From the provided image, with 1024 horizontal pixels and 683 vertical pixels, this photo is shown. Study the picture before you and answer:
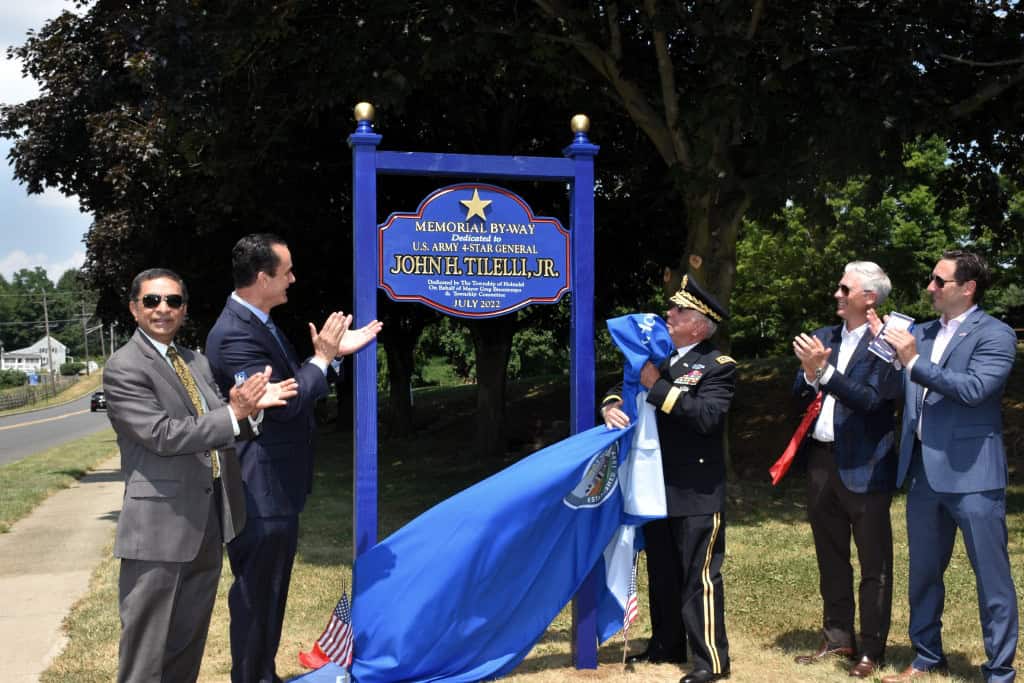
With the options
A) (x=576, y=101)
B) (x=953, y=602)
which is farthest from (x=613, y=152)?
(x=953, y=602)

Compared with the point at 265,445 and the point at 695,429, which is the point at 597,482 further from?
the point at 265,445

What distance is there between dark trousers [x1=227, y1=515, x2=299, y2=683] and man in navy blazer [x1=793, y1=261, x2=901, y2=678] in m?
2.91

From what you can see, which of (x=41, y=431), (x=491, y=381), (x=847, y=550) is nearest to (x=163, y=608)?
(x=847, y=550)

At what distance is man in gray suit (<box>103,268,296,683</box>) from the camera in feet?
13.6

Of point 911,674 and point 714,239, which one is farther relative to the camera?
point 714,239

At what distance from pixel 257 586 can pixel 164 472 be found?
3.04 ft

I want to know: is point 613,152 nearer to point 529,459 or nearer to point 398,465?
point 398,465

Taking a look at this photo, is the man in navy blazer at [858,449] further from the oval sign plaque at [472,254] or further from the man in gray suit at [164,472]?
the man in gray suit at [164,472]

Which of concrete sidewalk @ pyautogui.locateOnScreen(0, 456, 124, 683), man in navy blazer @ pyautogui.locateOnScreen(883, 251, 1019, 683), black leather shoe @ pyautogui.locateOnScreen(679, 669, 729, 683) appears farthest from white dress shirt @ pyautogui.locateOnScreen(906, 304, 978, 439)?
concrete sidewalk @ pyautogui.locateOnScreen(0, 456, 124, 683)

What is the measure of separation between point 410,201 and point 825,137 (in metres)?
8.83

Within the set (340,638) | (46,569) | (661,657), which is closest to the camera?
(340,638)

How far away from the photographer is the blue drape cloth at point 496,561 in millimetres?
5250

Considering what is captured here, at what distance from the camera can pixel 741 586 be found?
7.98 meters

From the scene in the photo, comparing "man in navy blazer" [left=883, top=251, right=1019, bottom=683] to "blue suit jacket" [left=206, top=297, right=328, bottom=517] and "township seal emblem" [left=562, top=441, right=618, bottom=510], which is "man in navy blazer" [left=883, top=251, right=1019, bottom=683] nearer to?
"township seal emblem" [left=562, top=441, right=618, bottom=510]
